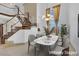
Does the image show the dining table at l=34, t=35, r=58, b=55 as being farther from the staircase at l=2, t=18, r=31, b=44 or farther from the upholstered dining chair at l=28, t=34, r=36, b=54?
the staircase at l=2, t=18, r=31, b=44

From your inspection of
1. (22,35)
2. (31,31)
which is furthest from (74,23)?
(22,35)

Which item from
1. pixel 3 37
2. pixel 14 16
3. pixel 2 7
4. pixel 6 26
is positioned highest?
pixel 2 7

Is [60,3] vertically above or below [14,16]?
above

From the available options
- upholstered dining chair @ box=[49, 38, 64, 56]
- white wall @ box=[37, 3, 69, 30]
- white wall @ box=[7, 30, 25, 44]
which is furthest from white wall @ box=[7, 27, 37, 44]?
upholstered dining chair @ box=[49, 38, 64, 56]

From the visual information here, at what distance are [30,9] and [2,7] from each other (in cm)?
34

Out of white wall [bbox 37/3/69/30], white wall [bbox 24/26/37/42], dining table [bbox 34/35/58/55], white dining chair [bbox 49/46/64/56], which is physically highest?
white wall [bbox 37/3/69/30]

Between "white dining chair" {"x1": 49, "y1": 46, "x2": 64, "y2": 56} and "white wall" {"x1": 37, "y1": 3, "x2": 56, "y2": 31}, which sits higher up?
"white wall" {"x1": 37, "y1": 3, "x2": 56, "y2": 31}

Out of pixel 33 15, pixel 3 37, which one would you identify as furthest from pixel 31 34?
pixel 3 37

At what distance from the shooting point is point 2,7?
1.68 m

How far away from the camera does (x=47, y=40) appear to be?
1.70 meters

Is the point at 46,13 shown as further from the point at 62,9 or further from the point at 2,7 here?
the point at 2,7

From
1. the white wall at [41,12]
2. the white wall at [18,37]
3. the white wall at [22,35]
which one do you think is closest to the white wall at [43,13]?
the white wall at [41,12]

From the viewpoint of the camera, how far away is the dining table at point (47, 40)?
1691 millimetres

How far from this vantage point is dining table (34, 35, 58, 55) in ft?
5.55
